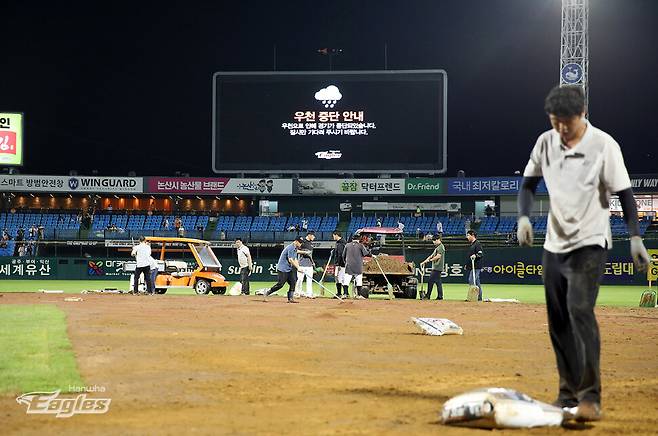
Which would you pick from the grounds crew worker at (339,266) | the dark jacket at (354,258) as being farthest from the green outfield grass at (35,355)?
the grounds crew worker at (339,266)

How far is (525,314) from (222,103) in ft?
108

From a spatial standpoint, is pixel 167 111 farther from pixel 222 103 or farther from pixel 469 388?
pixel 469 388

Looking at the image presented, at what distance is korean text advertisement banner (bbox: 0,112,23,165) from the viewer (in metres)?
51.0

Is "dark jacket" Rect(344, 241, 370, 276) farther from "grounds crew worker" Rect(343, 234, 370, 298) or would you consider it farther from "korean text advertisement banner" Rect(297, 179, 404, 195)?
"korean text advertisement banner" Rect(297, 179, 404, 195)

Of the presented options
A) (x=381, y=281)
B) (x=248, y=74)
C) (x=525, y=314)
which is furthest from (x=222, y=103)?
(x=525, y=314)

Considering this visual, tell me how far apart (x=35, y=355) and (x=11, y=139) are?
43.8 m

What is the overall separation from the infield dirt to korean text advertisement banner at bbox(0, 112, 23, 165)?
36.1 meters

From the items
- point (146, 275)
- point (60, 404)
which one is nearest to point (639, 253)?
point (60, 404)

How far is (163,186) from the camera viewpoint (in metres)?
57.1

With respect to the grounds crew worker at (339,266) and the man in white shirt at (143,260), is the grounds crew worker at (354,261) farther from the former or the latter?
the man in white shirt at (143,260)

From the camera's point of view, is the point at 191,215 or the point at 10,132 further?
the point at 191,215

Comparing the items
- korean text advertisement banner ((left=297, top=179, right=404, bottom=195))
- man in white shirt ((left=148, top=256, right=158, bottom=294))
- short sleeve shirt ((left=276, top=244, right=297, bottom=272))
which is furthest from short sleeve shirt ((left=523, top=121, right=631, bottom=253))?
korean text advertisement banner ((left=297, top=179, right=404, bottom=195))

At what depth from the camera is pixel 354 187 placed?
55125mm

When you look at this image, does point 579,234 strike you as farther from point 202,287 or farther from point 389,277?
point 202,287
